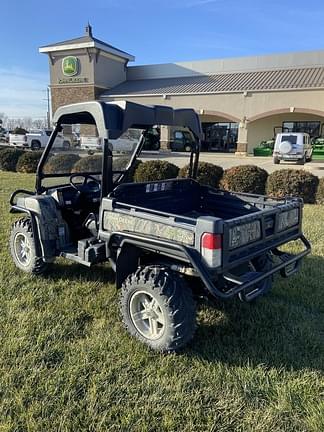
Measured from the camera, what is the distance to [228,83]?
95.8ft

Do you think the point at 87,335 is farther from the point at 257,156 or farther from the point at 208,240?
the point at 257,156

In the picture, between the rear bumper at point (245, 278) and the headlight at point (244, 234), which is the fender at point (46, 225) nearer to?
the rear bumper at point (245, 278)

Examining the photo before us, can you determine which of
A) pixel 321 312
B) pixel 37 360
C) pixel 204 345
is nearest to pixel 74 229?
pixel 37 360

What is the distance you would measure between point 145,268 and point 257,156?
24770 millimetres

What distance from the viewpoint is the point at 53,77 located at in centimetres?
3372

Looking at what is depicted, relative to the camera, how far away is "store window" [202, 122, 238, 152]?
1226 inches

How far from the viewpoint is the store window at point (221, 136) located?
102 feet

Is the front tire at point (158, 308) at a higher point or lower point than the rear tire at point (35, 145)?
lower

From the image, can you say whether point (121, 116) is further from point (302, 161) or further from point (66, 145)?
point (302, 161)

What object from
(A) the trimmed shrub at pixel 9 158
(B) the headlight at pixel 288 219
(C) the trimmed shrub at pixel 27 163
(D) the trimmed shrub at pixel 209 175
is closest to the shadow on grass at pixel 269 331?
(B) the headlight at pixel 288 219

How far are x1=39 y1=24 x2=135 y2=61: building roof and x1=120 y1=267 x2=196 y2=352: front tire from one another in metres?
32.2

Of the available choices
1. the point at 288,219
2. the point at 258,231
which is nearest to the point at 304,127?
the point at 288,219

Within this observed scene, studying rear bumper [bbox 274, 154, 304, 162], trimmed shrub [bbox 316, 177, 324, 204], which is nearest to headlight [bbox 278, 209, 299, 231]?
trimmed shrub [bbox 316, 177, 324, 204]

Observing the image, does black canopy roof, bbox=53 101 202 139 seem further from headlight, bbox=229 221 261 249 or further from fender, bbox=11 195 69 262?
headlight, bbox=229 221 261 249
